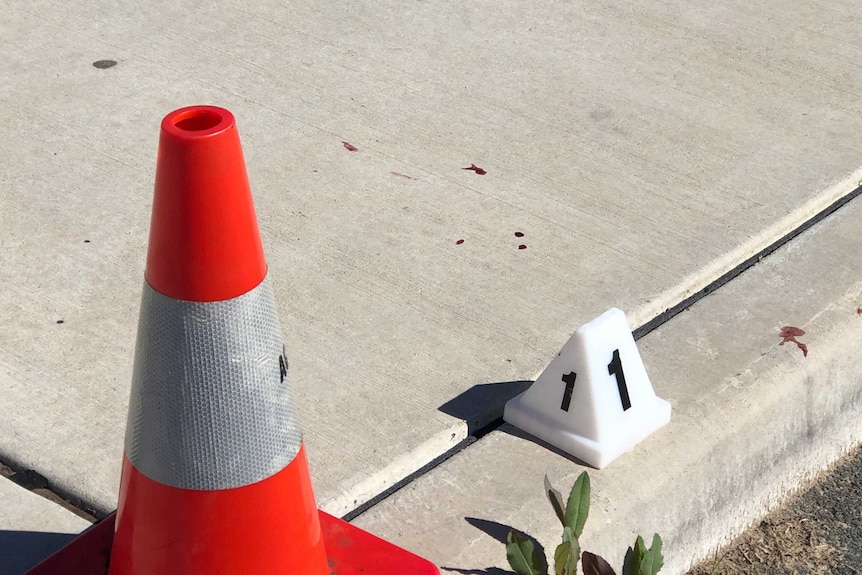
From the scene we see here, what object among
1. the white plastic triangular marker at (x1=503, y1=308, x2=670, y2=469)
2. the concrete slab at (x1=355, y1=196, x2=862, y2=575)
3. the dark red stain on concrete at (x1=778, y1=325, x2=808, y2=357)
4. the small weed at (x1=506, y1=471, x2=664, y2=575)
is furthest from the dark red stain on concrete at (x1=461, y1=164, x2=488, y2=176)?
the small weed at (x1=506, y1=471, x2=664, y2=575)

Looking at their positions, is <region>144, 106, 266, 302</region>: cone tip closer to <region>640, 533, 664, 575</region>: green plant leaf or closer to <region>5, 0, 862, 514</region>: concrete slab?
<region>5, 0, 862, 514</region>: concrete slab

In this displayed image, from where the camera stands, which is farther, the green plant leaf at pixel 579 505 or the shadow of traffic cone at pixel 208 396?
the green plant leaf at pixel 579 505

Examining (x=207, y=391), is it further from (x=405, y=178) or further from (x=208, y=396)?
(x=405, y=178)

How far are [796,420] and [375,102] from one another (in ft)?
6.38

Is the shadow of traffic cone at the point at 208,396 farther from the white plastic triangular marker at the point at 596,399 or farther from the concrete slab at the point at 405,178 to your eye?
the white plastic triangular marker at the point at 596,399

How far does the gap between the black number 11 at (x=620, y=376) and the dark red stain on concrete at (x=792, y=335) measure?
1.98 ft

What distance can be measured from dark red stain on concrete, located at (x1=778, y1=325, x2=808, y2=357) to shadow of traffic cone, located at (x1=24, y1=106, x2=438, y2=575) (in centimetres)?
145

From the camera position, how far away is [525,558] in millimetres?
2438

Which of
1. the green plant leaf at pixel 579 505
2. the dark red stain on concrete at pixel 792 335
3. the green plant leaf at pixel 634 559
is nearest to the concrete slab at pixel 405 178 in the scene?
the dark red stain on concrete at pixel 792 335

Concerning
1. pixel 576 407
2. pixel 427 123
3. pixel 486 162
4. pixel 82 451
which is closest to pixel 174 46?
pixel 427 123

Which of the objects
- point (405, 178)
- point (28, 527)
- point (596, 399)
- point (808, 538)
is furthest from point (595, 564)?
point (405, 178)

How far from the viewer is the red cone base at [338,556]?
2344 millimetres

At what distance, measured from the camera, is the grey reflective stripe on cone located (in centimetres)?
204

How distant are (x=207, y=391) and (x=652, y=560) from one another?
98 cm
